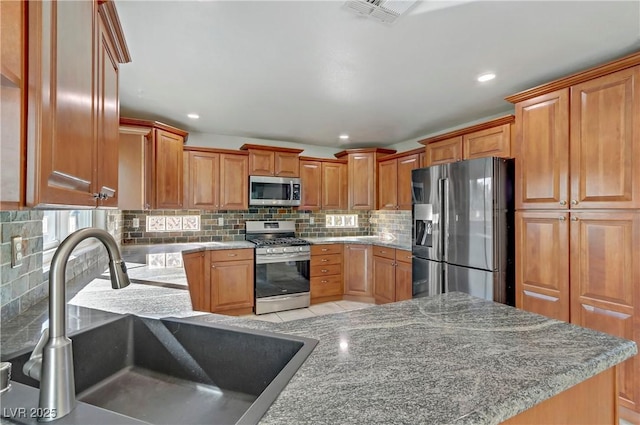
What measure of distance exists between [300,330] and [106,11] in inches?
55.3

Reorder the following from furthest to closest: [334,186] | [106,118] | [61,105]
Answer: [334,186] < [106,118] < [61,105]

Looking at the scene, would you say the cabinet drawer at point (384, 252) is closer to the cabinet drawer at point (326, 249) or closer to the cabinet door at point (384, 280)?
the cabinet door at point (384, 280)

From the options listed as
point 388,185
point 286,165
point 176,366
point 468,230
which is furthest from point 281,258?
point 176,366

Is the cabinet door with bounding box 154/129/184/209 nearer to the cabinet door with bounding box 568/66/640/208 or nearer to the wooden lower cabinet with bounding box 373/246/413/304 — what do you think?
the wooden lower cabinet with bounding box 373/246/413/304

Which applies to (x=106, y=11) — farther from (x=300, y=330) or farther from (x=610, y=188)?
(x=610, y=188)

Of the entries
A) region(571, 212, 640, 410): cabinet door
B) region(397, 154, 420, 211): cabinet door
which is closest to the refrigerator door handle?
region(397, 154, 420, 211): cabinet door

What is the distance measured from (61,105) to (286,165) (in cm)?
360

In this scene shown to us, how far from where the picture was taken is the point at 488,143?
9.65ft

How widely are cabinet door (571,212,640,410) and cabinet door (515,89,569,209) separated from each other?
24 cm

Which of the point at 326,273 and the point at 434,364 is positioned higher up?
the point at 434,364

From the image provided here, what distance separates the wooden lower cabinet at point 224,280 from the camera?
3547 millimetres

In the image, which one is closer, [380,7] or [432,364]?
[432,364]

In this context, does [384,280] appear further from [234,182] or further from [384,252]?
[234,182]

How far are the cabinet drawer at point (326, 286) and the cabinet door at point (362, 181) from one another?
1148 mm
